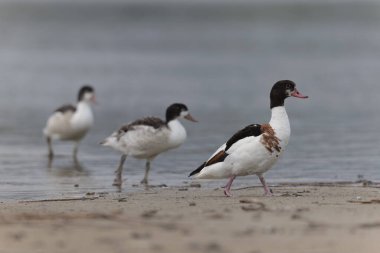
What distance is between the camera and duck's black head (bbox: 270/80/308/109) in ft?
41.3

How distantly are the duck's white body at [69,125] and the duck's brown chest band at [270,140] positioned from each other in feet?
27.7

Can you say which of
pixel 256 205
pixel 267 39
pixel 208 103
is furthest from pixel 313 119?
pixel 267 39

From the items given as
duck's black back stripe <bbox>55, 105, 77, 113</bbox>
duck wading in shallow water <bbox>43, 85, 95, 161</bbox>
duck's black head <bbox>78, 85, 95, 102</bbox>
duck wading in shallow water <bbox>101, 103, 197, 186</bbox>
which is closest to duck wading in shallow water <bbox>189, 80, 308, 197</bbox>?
duck wading in shallow water <bbox>101, 103, 197, 186</bbox>

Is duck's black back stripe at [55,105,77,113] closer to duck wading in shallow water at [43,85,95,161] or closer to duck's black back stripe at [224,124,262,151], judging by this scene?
duck wading in shallow water at [43,85,95,161]

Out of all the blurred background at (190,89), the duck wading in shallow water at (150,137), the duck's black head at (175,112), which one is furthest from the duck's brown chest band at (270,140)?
the duck's black head at (175,112)

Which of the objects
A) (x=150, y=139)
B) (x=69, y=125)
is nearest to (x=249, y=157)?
(x=150, y=139)

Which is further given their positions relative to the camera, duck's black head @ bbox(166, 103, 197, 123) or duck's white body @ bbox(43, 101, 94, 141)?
duck's white body @ bbox(43, 101, 94, 141)

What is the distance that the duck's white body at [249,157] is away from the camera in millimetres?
11914

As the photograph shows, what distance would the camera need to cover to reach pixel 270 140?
39.2 ft

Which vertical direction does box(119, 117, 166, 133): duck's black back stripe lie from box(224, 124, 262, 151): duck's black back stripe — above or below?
above

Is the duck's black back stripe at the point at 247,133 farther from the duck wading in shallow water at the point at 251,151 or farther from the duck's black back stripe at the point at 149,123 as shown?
the duck's black back stripe at the point at 149,123

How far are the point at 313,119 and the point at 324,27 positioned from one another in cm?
4836

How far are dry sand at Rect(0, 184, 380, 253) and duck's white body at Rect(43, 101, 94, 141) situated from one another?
822 centimetres

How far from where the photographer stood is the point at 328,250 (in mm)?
7945
